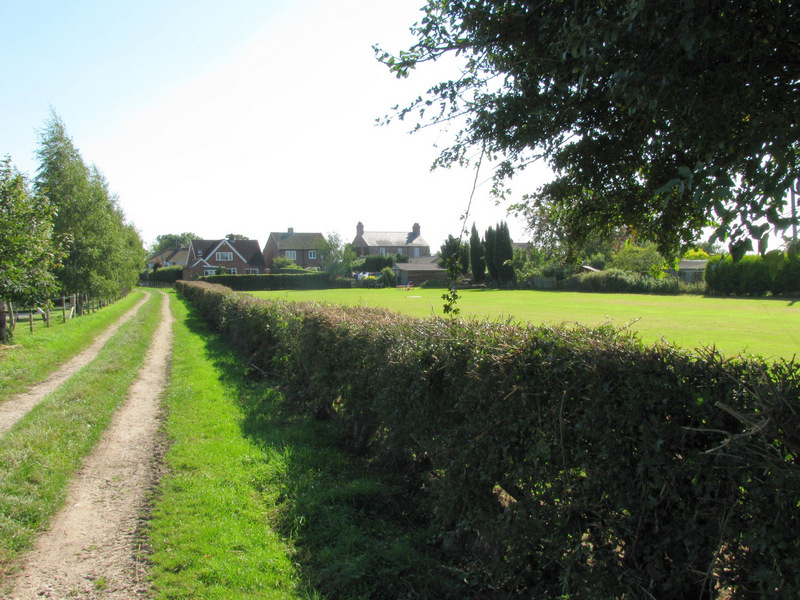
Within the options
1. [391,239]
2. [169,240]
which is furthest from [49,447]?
[169,240]

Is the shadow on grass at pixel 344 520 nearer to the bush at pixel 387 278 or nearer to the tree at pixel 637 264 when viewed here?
the tree at pixel 637 264

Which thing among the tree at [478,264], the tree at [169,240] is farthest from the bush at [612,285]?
the tree at [169,240]

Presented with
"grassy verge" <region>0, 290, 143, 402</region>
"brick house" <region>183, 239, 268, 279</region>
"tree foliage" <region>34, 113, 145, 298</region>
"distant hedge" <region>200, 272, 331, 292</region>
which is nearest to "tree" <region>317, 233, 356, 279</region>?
"distant hedge" <region>200, 272, 331, 292</region>

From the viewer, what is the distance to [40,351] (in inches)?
530

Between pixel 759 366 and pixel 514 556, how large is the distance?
6.14 feet

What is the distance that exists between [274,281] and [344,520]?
227 feet

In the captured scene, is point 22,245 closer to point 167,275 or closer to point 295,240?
point 167,275

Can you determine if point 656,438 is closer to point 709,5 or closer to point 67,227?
point 709,5

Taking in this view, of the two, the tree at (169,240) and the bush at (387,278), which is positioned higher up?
the tree at (169,240)

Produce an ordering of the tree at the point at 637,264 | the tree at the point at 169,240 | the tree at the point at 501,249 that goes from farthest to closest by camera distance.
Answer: the tree at the point at 169,240 → the tree at the point at 501,249 → the tree at the point at 637,264

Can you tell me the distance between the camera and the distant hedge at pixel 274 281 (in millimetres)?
67125

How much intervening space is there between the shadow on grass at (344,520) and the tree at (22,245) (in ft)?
33.2

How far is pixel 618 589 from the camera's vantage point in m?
2.58

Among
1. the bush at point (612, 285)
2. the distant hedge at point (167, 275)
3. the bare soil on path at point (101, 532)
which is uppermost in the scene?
the distant hedge at point (167, 275)
